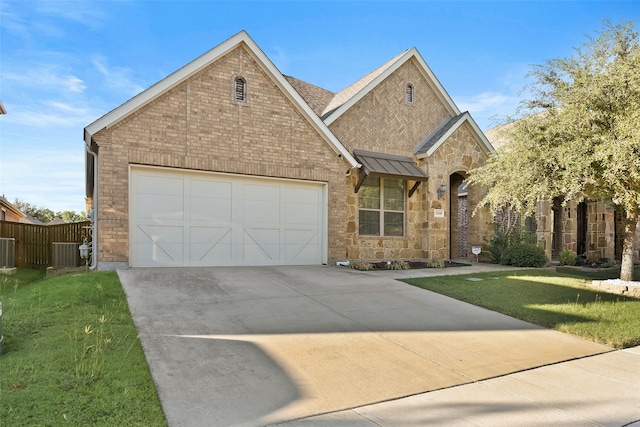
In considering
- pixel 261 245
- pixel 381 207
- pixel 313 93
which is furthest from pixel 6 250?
pixel 381 207

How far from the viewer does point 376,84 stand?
582 inches

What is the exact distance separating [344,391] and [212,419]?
1363 millimetres

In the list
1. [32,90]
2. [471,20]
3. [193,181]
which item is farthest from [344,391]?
[32,90]

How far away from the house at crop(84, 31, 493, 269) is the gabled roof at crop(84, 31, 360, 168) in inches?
1.2

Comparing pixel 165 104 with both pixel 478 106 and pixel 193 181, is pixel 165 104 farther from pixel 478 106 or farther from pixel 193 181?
pixel 478 106

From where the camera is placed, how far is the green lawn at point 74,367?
131 inches

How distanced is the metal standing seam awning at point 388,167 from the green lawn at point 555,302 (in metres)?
4.11

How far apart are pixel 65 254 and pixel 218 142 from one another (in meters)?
7.32

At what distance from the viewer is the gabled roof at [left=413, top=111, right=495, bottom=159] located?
1526cm

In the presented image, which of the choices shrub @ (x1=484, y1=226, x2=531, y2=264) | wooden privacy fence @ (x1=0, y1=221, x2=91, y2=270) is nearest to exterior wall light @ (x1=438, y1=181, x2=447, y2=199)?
shrub @ (x1=484, y1=226, x2=531, y2=264)

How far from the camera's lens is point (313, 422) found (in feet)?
11.5

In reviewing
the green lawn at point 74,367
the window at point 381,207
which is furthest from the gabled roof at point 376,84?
the green lawn at point 74,367

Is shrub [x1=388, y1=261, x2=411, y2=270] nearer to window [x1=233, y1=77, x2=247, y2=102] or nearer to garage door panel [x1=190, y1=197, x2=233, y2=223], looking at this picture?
garage door panel [x1=190, y1=197, x2=233, y2=223]

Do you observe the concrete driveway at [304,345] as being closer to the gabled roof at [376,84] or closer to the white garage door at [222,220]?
the white garage door at [222,220]
